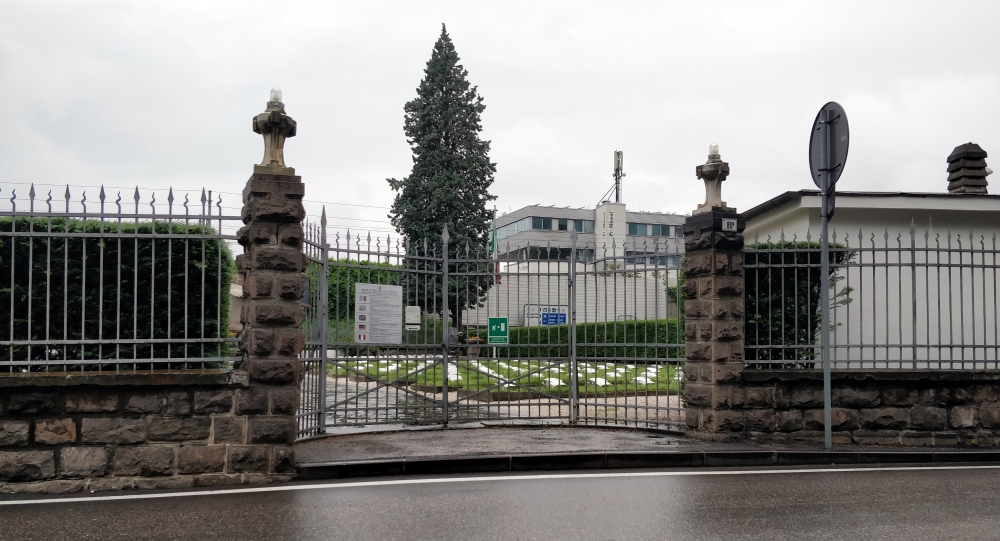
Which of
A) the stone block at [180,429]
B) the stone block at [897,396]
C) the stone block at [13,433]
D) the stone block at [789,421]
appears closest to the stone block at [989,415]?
the stone block at [897,396]

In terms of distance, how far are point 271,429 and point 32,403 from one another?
2092 millimetres

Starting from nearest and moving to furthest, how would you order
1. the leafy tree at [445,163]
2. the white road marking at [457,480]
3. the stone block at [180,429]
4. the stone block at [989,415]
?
the white road marking at [457,480]
the stone block at [180,429]
the stone block at [989,415]
the leafy tree at [445,163]

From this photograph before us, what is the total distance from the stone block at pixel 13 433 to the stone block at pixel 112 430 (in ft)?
1.52

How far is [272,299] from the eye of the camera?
8.02 metres

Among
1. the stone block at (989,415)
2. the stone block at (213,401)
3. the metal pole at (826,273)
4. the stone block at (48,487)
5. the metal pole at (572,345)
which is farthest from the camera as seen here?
the metal pole at (572,345)

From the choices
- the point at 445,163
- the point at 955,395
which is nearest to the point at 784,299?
the point at 955,395

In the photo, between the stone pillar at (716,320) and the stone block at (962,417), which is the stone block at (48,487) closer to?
the stone pillar at (716,320)

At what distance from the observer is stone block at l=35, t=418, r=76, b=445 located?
24.0 ft

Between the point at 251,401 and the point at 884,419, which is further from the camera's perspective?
the point at 884,419

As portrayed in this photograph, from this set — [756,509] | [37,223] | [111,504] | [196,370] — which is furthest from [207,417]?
[756,509]

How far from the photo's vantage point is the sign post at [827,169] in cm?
897

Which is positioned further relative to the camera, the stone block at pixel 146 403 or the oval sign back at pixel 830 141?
the oval sign back at pixel 830 141

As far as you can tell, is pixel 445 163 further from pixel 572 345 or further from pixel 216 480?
pixel 216 480

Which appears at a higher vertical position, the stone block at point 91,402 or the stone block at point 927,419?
the stone block at point 91,402
